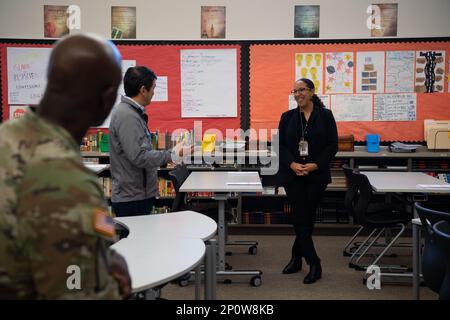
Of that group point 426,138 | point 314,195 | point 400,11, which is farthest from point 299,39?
point 314,195

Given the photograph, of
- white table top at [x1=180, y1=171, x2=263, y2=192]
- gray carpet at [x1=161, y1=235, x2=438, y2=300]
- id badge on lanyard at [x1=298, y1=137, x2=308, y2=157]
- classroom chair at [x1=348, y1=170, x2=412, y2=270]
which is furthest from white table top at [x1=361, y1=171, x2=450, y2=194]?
white table top at [x1=180, y1=171, x2=263, y2=192]

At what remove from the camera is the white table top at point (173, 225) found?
2764mm

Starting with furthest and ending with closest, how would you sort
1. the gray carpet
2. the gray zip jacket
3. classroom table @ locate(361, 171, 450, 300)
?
the gray carpet → classroom table @ locate(361, 171, 450, 300) → the gray zip jacket

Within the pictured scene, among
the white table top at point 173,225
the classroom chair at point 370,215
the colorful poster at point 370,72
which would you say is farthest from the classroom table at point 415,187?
the colorful poster at point 370,72

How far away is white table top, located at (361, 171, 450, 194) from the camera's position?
14.2 feet

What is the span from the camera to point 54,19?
6699 millimetres

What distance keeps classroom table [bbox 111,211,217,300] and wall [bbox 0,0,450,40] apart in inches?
155

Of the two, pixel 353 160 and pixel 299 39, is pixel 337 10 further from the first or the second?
pixel 353 160

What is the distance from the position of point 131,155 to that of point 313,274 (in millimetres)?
2154

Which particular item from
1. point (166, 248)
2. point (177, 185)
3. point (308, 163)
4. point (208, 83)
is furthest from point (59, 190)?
point (208, 83)

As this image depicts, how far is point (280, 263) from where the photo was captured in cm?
520

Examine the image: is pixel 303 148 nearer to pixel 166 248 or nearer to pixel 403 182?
pixel 403 182

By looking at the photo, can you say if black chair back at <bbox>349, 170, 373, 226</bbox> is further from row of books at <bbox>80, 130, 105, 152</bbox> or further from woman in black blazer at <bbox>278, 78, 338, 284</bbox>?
row of books at <bbox>80, 130, 105, 152</bbox>

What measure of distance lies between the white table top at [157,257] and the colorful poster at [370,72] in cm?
461
